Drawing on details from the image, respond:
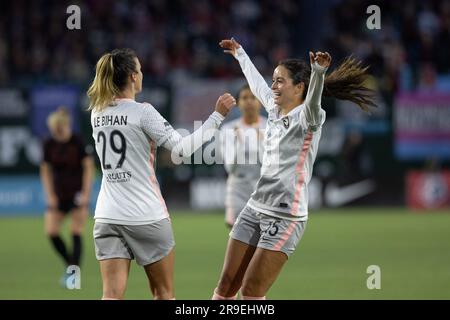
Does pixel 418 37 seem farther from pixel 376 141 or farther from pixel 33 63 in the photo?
pixel 33 63

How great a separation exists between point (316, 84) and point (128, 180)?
1612 mm

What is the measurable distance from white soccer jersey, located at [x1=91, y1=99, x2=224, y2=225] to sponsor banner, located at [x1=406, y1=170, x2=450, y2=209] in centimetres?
Result: 1511

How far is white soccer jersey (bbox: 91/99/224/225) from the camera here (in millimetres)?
6391

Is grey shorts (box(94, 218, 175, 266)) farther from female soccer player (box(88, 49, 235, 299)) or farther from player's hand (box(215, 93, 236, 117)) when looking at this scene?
player's hand (box(215, 93, 236, 117))

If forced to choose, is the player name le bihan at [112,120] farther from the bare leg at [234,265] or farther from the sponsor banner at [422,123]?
the sponsor banner at [422,123]

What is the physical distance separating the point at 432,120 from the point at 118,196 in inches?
603

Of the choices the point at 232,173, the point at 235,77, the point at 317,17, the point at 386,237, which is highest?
the point at 317,17

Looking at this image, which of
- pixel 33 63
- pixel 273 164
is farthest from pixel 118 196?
pixel 33 63

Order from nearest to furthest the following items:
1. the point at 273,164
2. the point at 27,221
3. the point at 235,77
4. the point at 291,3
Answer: the point at 273,164
the point at 27,221
the point at 235,77
the point at 291,3

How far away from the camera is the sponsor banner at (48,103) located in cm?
1975

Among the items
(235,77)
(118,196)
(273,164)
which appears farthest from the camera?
(235,77)

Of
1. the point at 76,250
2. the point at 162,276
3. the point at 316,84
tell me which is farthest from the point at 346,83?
the point at 76,250
